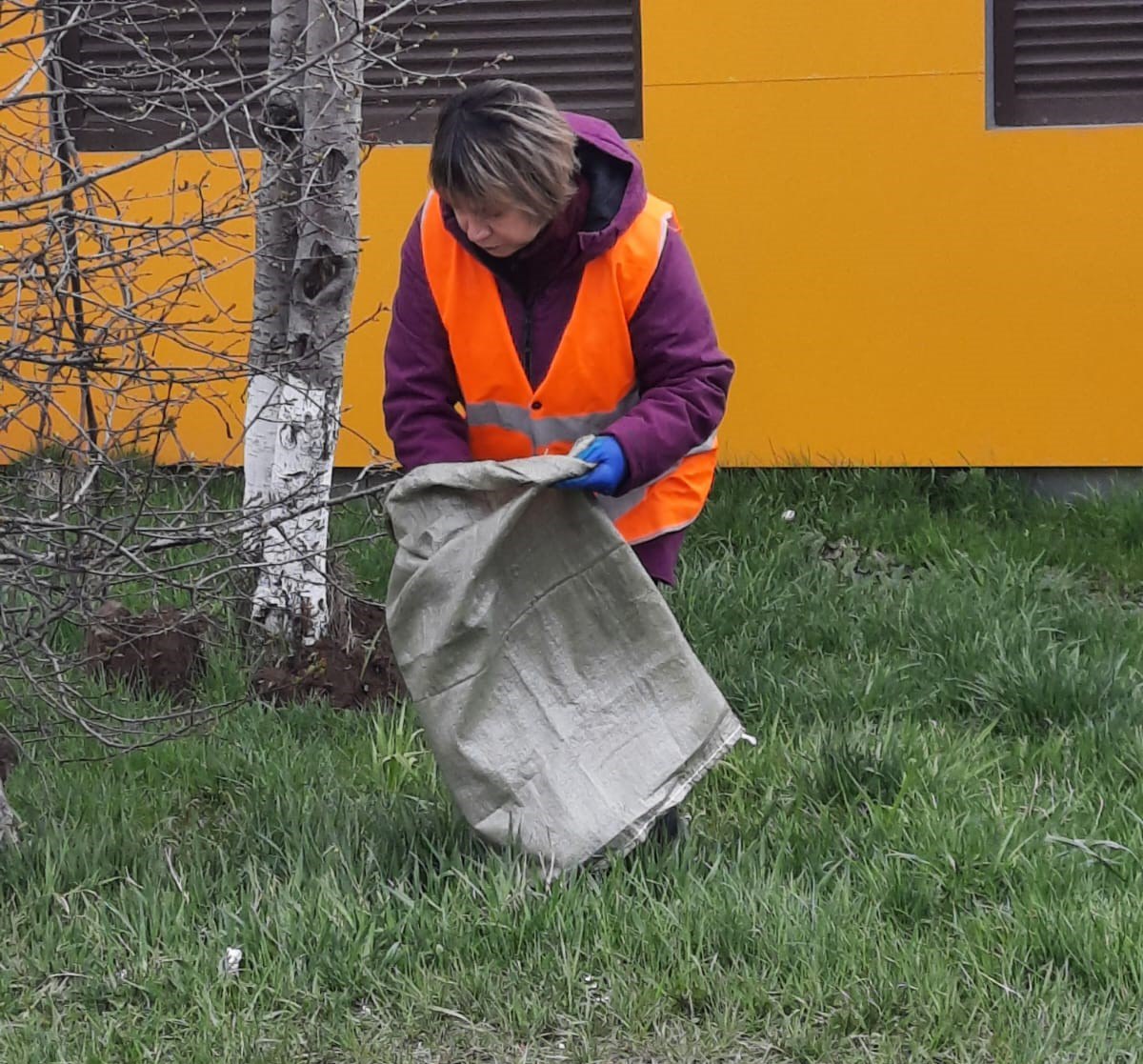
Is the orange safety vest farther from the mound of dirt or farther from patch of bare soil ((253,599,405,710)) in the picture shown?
the mound of dirt

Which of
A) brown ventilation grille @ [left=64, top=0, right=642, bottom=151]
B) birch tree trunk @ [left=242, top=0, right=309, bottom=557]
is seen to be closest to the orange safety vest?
birch tree trunk @ [left=242, top=0, right=309, bottom=557]

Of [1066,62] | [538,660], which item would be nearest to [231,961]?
[538,660]

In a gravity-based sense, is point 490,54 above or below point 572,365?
above

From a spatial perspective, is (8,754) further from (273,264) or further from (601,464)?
(601,464)

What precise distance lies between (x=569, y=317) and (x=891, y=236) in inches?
125

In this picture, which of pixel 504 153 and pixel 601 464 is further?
pixel 601 464

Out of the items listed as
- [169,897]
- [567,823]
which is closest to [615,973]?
[567,823]

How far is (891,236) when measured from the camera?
6109 millimetres

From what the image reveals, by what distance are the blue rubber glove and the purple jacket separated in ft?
0.07

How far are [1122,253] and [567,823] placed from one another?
12.7ft

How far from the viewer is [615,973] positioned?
2.89m

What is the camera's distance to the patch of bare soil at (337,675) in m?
4.49

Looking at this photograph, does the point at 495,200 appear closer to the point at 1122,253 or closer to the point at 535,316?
the point at 535,316

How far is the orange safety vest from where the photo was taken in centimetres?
322
